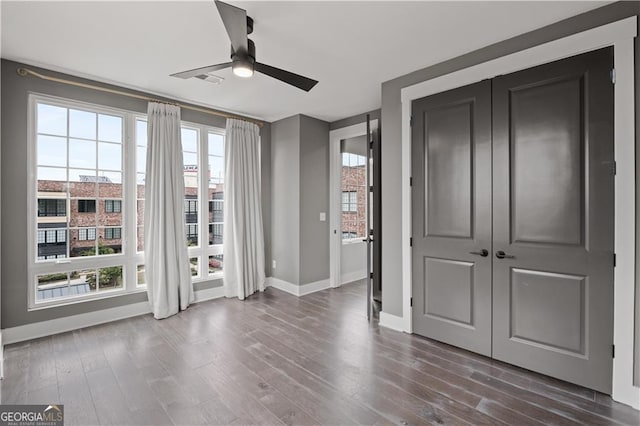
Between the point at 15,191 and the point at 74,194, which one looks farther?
the point at 74,194

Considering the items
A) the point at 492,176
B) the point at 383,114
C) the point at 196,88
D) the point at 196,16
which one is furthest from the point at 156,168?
the point at 492,176

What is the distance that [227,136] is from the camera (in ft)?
14.6

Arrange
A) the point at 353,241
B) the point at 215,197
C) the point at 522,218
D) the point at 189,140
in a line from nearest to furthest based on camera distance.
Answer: the point at 522,218, the point at 189,140, the point at 215,197, the point at 353,241

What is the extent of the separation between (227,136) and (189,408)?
139 inches

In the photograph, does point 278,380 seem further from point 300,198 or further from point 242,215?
point 300,198

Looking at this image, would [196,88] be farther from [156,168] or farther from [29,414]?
[29,414]

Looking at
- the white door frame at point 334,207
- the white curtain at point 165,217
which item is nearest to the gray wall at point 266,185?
the white door frame at point 334,207

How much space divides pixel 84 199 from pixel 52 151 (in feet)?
1.91

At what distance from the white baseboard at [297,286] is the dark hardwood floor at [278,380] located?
1.26 meters

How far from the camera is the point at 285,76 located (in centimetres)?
235

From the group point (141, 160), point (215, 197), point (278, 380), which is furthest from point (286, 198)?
point (278, 380)

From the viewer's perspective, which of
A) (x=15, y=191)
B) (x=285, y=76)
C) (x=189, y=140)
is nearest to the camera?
(x=285, y=76)

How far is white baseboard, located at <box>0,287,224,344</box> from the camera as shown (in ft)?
9.67

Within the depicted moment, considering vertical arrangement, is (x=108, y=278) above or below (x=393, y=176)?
below
